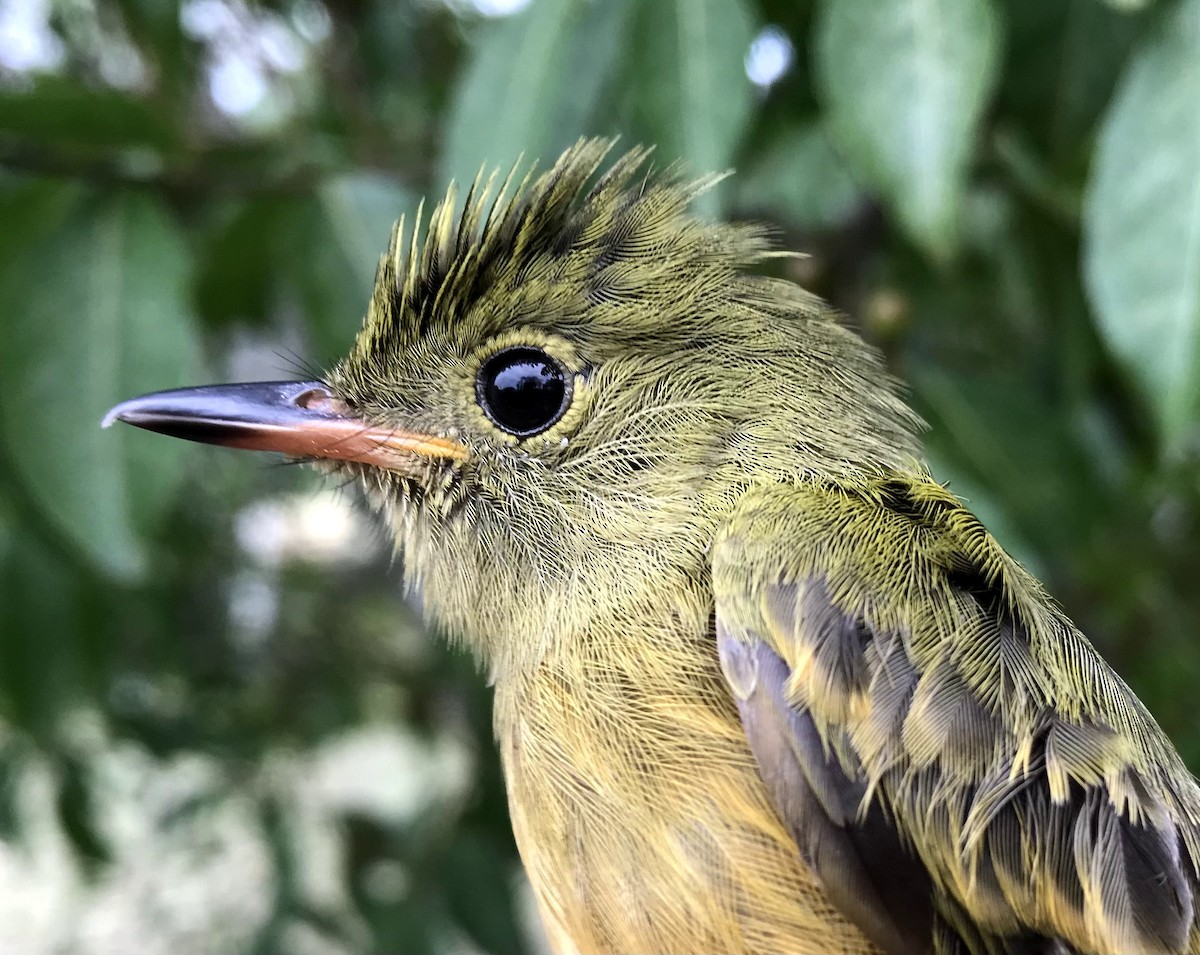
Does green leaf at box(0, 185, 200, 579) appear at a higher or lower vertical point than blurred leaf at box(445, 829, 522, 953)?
higher

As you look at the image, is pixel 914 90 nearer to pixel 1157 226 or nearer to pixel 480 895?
pixel 1157 226

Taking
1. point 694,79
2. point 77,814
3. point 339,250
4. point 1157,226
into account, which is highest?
point 694,79

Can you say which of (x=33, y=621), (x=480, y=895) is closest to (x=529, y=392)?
(x=33, y=621)

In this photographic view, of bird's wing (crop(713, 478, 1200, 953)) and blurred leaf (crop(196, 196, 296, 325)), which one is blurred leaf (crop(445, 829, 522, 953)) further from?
bird's wing (crop(713, 478, 1200, 953))

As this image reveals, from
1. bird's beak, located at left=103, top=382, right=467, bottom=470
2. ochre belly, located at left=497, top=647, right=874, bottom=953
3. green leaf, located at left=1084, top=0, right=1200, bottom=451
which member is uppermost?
green leaf, located at left=1084, top=0, right=1200, bottom=451

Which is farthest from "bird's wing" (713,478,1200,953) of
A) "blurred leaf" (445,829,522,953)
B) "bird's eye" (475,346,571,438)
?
"blurred leaf" (445,829,522,953)

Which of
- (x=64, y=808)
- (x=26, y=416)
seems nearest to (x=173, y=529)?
(x=64, y=808)

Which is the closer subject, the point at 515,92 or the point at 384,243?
the point at 515,92

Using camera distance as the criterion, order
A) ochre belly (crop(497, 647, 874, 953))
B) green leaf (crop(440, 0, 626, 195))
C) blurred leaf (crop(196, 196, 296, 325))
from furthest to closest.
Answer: blurred leaf (crop(196, 196, 296, 325)), green leaf (crop(440, 0, 626, 195)), ochre belly (crop(497, 647, 874, 953))
